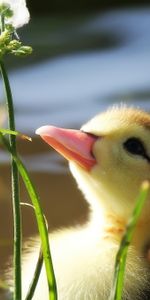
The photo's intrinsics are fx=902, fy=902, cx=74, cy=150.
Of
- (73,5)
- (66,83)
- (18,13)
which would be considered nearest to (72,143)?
(18,13)

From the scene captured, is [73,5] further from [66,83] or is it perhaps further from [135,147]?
[135,147]

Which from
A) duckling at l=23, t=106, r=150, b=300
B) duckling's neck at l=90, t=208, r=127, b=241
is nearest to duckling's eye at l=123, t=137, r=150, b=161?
duckling at l=23, t=106, r=150, b=300

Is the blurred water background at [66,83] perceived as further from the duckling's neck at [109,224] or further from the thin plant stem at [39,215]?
the thin plant stem at [39,215]

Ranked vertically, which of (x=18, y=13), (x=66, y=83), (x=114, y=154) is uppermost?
(x=66, y=83)

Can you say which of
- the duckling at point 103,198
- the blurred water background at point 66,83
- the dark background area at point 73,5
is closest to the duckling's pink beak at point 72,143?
the duckling at point 103,198

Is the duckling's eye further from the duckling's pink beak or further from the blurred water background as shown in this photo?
the blurred water background

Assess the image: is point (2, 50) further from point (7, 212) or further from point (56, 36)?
point (56, 36)

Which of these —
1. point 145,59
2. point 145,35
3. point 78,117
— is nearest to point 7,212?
point 78,117
